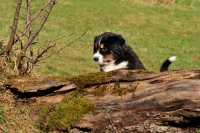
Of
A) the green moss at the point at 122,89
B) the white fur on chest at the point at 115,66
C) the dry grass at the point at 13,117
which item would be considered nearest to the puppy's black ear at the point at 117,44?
the white fur on chest at the point at 115,66

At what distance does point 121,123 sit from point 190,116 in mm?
940

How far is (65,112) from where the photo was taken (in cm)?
562

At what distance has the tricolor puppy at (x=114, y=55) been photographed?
7.46 m

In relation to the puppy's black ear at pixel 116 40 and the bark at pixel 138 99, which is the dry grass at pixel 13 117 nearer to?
the bark at pixel 138 99

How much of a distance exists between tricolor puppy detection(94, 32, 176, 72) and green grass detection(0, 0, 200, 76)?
11.3 feet

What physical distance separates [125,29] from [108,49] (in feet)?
43.1

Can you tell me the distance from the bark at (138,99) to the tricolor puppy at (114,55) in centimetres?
173

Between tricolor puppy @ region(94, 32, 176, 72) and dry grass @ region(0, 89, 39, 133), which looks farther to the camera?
tricolor puppy @ region(94, 32, 176, 72)

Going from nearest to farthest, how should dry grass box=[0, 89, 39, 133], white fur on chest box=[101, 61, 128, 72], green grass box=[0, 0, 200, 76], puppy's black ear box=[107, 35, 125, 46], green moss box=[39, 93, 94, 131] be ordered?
1. dry grass box=[0, 89, 39, 133]
2. green moss box=[39, 93, 94, 131]
3. white fur on chest box=[101, 61, 128, 72]
4. puppy's black ear box=[107, 35, 125, 46]
5. green grass box=[0, 0, 200, 76]

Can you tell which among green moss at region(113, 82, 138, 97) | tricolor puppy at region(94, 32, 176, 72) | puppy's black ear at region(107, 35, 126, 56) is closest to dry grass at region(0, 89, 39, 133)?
green moss at region(113, 82, 138, 97)

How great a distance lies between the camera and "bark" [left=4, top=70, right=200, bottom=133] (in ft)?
16.6

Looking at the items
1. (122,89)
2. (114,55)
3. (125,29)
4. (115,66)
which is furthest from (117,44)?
(125,29)

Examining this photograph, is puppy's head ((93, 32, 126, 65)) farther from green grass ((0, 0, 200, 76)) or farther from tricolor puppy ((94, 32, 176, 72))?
green grass ((0, 0, 200, 76))

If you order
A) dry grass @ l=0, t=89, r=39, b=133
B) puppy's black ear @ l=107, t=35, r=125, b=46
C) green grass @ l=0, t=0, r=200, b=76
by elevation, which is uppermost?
puppy's black ear @ l=107, t=35, r=125, b=46
